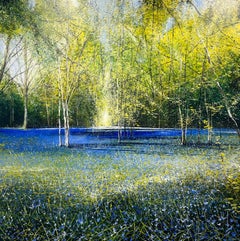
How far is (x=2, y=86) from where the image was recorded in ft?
10.2

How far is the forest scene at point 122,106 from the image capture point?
2971mm

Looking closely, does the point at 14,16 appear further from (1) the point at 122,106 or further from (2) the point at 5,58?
(1) the point at 122,106

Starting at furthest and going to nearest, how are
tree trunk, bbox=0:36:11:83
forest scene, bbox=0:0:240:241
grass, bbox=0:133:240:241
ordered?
1. tree trunk, bbox=0:36:11:83
2. forest scene, bbox=0:0:240:241
3. grass, bbox=0:133:240:241

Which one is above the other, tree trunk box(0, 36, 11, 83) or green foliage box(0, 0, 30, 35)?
green foliage box(0, 0, 30, 35)

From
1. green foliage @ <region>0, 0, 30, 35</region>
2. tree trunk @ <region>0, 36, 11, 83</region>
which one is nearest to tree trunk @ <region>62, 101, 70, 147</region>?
tree trunk @ <region>0, 36, 11, 83</region>

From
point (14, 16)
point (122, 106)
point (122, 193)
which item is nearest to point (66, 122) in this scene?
point (122, 106)

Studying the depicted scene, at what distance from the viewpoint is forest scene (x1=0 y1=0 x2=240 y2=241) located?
2.97 metres

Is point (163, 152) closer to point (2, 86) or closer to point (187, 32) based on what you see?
point (187, 32)

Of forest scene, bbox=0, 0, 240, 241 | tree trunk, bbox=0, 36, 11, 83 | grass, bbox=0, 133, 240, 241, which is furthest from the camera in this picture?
tree trunk, bbox=0, 36, 11, 83

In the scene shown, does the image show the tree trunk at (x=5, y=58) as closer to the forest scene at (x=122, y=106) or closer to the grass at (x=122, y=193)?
the forest scene at (x=122, y=106)

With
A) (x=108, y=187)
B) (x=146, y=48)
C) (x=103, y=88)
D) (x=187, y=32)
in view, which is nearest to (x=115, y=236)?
(x=108, y=187)

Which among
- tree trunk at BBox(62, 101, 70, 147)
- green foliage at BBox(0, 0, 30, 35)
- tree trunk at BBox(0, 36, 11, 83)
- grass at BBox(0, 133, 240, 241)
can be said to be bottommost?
grass at BBox(0, 133, 240, 241)

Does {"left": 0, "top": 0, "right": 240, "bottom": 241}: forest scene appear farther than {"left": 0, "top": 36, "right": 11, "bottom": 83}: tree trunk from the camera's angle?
No

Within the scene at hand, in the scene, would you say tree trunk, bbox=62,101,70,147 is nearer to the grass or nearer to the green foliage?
the grass
